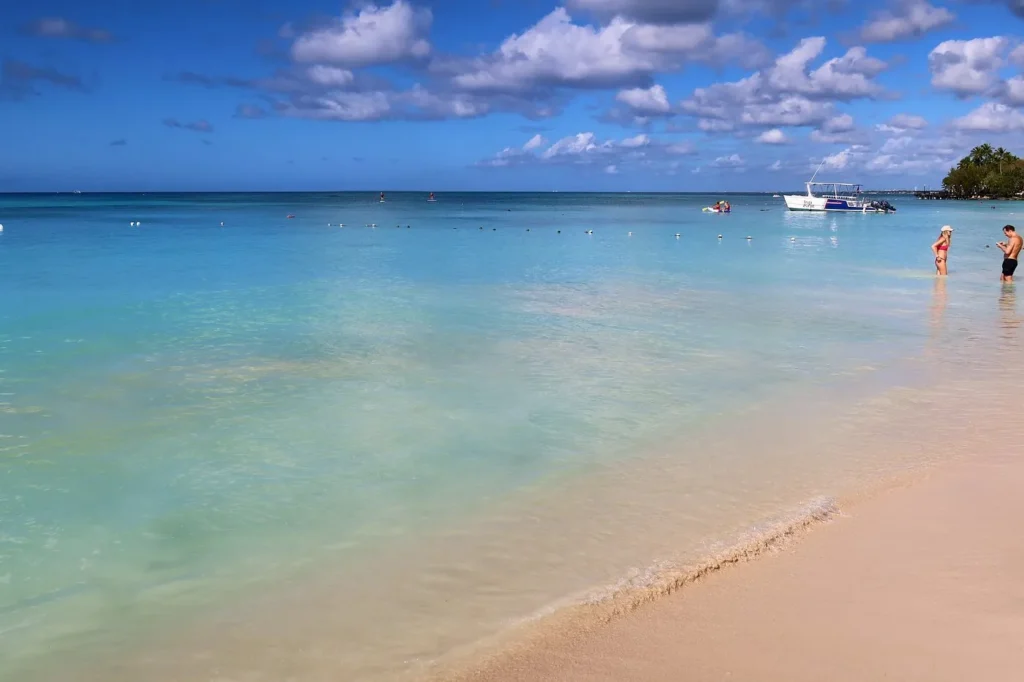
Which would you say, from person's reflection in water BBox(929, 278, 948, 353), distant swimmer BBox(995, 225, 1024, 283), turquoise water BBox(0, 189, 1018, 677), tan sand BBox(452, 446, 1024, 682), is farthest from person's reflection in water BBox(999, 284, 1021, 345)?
tan sand BBox(452, 446, 1024, 682)

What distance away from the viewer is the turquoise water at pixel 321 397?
220 inches

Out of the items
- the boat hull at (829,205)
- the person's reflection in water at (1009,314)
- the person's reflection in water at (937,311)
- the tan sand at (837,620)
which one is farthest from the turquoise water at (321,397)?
the boat hull at (829,205)

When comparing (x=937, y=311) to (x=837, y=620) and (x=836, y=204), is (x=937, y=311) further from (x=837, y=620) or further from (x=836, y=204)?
(x=836, y=204)

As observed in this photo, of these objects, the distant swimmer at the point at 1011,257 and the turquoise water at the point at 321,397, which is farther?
the distant swimmer at the point at 1011,257

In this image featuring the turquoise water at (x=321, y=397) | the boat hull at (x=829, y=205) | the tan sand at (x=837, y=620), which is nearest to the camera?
the tan sand at (x=837, y=620)

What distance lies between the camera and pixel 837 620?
4449 mm

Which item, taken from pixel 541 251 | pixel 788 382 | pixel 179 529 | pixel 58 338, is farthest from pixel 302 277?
pixel 179 529

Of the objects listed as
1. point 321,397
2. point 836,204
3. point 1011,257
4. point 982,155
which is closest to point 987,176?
point 982,155

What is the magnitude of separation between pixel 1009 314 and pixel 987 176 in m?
148

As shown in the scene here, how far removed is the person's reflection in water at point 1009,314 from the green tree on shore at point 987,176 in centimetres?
13985

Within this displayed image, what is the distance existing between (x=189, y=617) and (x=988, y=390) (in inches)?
370

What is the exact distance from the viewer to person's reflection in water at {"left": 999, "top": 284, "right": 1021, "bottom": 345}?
45.8 feet

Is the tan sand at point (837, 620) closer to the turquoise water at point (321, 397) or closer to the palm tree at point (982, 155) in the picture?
the turquoise water at point (321, 397)

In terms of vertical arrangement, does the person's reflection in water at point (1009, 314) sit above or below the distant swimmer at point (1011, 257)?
below
